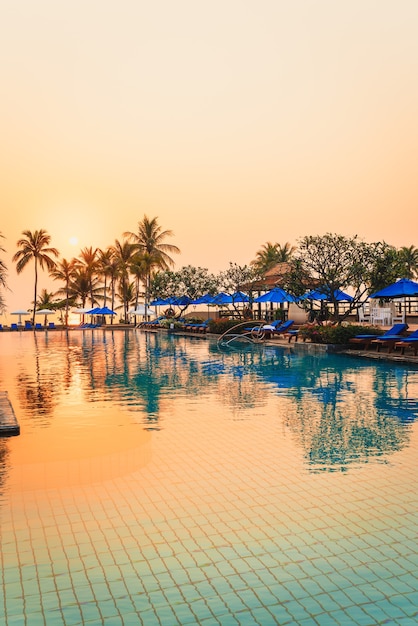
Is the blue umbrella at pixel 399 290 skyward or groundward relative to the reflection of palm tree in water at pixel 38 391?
skyward

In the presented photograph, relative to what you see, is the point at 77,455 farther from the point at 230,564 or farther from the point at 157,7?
the point at 157,7

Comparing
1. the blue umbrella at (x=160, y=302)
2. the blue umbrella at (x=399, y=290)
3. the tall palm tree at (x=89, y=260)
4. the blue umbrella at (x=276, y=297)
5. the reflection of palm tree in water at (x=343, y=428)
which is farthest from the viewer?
the tall palm tree at (x=89, y=260)

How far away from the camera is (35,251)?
2013 inches

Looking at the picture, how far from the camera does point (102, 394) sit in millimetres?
Answer: 11414

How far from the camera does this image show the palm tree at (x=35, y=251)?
50.9 m

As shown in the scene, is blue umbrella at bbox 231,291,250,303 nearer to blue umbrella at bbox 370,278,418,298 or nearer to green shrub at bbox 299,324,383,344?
blue umbrella at bbox 370,278,418,298

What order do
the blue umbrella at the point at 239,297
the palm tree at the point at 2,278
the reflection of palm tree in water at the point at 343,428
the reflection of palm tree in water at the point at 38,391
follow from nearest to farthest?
the reflection of palm tree in water at the point at 343,428, the reflection of palm tree in water at the point at 38,391, the palm tree at the point at 2,278, the blue umbrella at the point at 239,297

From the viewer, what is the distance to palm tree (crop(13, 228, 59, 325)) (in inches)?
2003

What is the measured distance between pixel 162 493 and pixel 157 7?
21573mm

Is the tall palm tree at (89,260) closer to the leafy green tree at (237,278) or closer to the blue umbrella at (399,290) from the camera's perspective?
the leafy green tree at (237,278)

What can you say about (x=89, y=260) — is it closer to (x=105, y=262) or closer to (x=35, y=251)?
(x=105, y=262)

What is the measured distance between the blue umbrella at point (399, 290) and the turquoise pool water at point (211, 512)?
12.4m

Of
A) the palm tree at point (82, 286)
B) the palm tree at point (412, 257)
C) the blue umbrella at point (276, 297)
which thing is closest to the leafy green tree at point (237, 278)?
the blue umbrella at point (276, 297)

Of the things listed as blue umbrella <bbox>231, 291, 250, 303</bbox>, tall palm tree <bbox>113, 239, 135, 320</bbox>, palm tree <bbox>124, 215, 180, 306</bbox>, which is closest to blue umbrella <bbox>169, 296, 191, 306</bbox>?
blue umbrella <bbox>231, 291, 250, 303</bbox>
